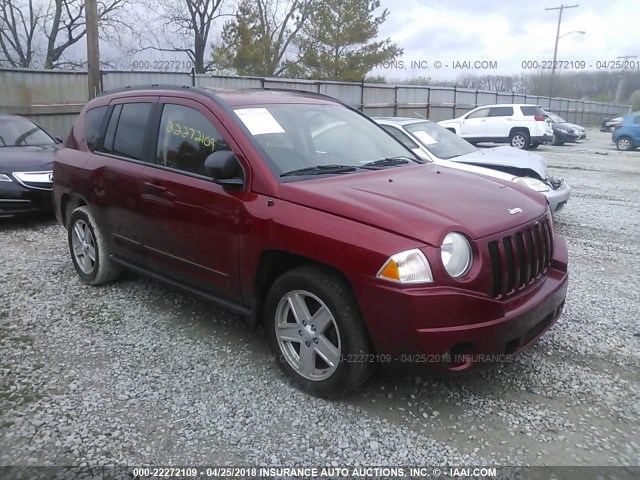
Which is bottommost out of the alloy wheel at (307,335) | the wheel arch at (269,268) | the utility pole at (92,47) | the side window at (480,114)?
the alloy wheel at (307,335)

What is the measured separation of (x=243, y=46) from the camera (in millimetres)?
30391

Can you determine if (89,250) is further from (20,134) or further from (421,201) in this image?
(20,134)

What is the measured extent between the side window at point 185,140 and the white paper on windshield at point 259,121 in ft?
0.67

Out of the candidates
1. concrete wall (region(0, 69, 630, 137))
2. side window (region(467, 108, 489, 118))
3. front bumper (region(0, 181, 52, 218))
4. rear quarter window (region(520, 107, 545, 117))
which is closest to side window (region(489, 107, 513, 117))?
side window (region(467, 108, 489, 118))

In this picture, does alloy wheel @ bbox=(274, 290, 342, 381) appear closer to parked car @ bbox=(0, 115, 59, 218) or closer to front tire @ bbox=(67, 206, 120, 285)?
front tire @ bbox=(67, 206, 120, 285)

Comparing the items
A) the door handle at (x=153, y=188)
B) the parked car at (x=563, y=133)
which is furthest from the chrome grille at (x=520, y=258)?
the parked car at (x=563, y=133)

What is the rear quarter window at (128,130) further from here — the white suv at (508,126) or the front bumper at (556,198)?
the white suv at (508,126)

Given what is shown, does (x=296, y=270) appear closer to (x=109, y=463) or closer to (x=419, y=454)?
(x=419, y=454)

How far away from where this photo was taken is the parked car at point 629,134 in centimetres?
2259

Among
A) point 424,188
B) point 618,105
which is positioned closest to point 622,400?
point 424,188

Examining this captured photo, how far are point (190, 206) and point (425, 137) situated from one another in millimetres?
5138

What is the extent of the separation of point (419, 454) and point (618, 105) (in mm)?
63485

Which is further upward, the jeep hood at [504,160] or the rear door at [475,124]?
the rear door at [475,124]

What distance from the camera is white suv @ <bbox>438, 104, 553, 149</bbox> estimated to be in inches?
760
